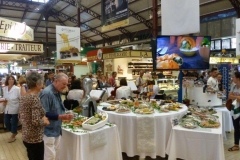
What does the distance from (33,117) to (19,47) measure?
5.18m

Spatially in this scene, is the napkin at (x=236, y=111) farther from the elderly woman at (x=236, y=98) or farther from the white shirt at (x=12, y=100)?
the white shirt at (x=12, y=100)

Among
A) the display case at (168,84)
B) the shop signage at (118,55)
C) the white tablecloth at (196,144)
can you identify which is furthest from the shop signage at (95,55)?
the white tablecloth at (196,144)

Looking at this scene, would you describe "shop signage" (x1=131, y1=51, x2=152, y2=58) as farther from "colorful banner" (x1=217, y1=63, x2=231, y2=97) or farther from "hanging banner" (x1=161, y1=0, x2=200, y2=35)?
"hanging banner" (x1=161, y1=0, x2=200, y2=35)

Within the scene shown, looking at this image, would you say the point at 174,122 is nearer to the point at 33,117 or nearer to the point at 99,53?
the point at 33,117

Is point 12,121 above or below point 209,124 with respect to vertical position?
below

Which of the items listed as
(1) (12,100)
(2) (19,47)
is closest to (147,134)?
(1) (12,100)

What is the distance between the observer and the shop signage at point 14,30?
6.37 m

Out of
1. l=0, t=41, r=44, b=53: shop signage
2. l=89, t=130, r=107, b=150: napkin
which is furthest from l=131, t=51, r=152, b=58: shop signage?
l=89, t=130, r=107, b=150: napkin

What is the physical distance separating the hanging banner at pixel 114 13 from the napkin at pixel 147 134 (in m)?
3.72

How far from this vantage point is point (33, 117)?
2209mm

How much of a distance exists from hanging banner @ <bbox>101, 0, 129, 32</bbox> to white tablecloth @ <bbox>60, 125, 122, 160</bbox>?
4.14 meters

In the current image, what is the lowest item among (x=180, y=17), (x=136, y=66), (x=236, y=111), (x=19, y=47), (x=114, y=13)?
(x=236, y=111)

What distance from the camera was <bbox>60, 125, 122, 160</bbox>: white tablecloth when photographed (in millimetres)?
2854

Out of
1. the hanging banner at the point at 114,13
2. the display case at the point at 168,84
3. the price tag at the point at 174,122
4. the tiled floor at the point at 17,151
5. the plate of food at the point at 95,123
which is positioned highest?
the hanging banner at the point at 114,13
